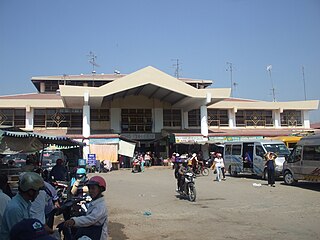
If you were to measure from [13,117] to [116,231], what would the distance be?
29.5m

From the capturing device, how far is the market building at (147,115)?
99.3 ft

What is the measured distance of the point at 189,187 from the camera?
464 inches

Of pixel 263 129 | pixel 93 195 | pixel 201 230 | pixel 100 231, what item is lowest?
pixel 201 230

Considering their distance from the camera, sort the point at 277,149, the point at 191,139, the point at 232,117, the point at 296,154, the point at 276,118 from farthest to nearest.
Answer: the point at 276,118
the point at 232,117
the point at 191,139
the point at 277,149
the point at 296,154

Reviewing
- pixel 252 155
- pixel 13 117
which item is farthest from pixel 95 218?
pixel 13 117

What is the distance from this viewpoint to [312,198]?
11.6 m

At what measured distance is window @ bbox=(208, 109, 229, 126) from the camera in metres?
38.0

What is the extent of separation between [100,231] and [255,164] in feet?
54.7

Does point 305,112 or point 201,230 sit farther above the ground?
point 305,112

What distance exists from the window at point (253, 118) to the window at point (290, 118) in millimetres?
1633

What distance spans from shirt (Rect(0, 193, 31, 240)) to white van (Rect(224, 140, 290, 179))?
16.1m

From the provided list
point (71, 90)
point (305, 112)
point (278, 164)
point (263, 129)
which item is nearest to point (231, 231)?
point (278, 164)

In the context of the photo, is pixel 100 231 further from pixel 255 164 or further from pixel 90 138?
pixel 90 138

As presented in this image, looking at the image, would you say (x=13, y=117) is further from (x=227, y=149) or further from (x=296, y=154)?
(x=296, y=154)
